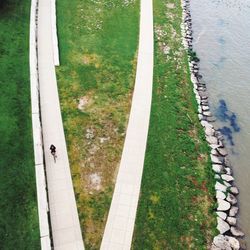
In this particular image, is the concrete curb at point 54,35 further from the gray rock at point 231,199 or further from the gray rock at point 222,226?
the gray rock at point 222,226

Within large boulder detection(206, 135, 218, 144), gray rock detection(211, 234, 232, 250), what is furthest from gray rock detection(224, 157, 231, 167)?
gray rock detection(211, 234, 232, 250)

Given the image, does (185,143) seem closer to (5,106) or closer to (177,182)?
(177,182)

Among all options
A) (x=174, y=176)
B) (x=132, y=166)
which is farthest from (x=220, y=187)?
(x=132, y=166)

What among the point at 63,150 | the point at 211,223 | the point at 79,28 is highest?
the point at 79,28

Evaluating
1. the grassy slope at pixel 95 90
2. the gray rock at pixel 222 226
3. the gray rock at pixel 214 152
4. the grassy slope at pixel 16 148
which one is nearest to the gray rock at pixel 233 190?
the gray rock at pixel 222 226

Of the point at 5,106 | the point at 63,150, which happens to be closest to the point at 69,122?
the point at 63,150
